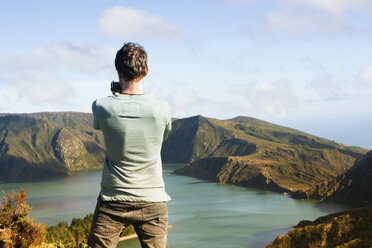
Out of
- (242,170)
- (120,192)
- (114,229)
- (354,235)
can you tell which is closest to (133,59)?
(120,192)

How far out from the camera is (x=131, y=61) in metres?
3.24

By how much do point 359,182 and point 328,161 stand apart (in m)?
57.3

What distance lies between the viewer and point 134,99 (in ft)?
10.7

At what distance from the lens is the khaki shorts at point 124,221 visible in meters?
3.27

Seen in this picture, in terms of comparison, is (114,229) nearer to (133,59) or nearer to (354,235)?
(133,59)

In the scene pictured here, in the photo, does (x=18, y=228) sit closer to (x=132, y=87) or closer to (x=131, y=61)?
(x=132, y=87)

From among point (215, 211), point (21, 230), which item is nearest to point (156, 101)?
point (21, 230)

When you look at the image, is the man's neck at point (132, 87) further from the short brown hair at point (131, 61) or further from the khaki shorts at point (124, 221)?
the khaki shorts at point (124, 221)

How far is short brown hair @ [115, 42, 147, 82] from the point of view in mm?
3242

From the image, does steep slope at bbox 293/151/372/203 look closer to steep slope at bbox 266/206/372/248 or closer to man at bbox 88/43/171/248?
steep slope at bbox 266/206/372/248

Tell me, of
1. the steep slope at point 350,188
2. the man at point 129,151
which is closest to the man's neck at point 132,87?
the man at point 129,151

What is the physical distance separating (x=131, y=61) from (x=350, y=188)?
135202 millimetres

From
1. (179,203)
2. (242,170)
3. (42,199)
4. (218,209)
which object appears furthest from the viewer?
(242,170)

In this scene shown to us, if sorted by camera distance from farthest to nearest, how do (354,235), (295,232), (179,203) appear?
1. (179,203)
2. (295,232)
3. (354,235)
